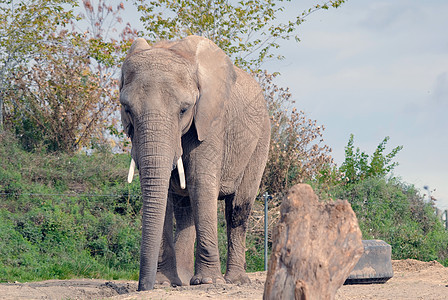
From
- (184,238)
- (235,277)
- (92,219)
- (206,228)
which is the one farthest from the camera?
(92,219)

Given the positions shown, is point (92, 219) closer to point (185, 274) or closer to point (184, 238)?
point (184, 238)

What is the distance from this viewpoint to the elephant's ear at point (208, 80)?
8.16 m

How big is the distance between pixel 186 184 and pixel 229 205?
1.52 m

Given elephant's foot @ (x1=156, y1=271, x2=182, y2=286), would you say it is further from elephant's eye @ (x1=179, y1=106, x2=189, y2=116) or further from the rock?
the rock

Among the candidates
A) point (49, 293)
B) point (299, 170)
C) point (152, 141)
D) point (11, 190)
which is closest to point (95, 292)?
point (49, 293)

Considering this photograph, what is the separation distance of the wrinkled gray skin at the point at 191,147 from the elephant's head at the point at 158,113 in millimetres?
12

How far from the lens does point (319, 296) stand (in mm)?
4242

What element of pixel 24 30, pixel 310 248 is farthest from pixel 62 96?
pixel 310 248

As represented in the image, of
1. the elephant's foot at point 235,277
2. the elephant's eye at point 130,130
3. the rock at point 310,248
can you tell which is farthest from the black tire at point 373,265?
the rock at point 310,248

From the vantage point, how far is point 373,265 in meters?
10.2

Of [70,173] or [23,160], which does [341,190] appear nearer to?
[70,173]

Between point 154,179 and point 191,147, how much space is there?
1.00 m

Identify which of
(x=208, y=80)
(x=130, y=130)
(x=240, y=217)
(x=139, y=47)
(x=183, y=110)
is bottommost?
(x=240, y=217)

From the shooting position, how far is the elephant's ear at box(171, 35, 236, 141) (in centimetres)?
816
